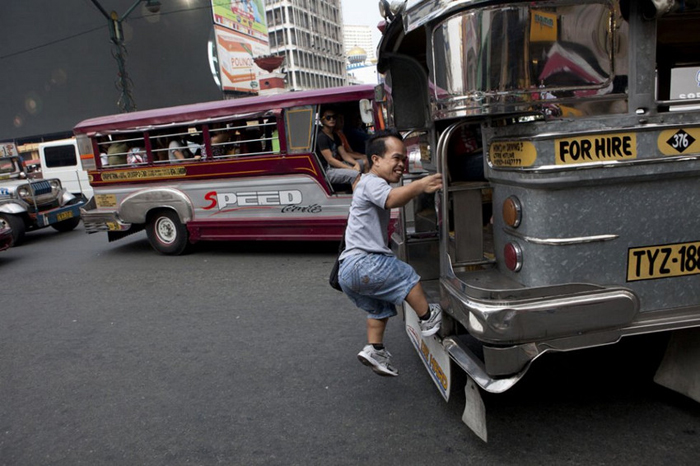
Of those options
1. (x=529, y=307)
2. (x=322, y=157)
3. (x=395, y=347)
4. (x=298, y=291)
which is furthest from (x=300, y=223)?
(x=529, y=307)

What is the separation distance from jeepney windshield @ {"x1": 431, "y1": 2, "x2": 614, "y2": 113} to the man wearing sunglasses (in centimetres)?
471

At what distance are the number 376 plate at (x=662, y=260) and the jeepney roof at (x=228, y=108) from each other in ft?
16.8

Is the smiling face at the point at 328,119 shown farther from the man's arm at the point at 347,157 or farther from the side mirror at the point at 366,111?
the side mirror at the point at 366,111

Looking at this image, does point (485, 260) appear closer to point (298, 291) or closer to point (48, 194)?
point (298, 291)

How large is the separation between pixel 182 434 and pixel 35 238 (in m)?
10.9

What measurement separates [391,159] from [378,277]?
26.9 inches

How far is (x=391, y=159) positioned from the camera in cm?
288

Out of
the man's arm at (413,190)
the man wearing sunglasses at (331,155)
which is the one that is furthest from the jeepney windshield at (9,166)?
the man's arm at (413,190)

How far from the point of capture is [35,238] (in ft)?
38.9

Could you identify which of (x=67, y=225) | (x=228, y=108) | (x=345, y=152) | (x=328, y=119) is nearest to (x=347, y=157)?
(x=345, y=152)

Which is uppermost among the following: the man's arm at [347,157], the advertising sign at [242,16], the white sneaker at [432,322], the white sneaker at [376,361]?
the advertising sign at [242,16]

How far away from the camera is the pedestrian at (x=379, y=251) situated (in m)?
2.87

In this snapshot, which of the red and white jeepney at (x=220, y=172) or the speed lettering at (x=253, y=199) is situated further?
the speed lettering at (x=253, y=199)

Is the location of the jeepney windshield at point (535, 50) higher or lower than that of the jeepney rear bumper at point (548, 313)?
higher
